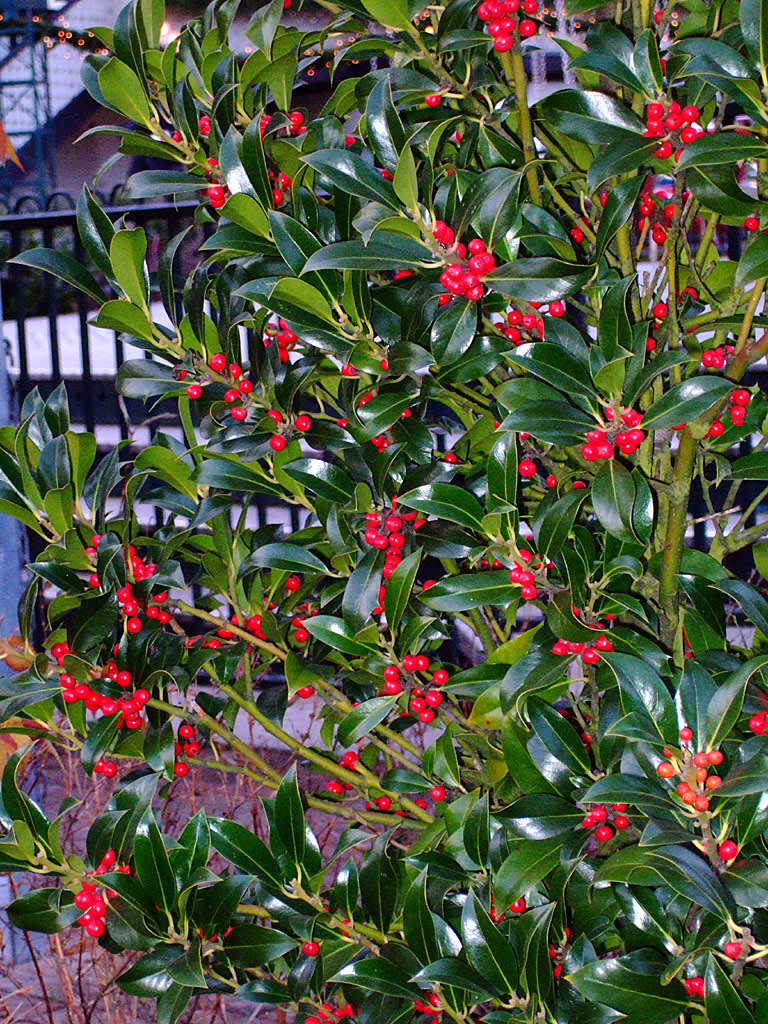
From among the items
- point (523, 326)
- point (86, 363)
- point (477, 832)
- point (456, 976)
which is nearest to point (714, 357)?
point (523, 326)

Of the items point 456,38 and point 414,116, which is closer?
point 456,38

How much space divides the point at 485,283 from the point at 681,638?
0.38m

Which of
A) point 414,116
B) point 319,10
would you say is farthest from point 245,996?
point 319,10

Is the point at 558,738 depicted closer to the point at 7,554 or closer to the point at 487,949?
the point at 487,949

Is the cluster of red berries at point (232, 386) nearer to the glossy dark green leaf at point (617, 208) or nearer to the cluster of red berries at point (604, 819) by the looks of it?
the glossy dark green leaf at point (617, 208)

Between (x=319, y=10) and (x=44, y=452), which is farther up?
(x=319, y=10)

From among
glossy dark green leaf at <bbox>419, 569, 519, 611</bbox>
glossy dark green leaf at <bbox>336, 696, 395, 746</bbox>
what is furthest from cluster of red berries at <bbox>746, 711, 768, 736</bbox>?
glossy dark green leaf at <bbox>336, 696, 395, 746</bbox>

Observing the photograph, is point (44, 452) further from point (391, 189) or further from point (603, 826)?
point (603, 826)

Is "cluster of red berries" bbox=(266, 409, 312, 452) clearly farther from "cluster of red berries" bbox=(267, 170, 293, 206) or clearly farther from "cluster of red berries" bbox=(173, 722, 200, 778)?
"cluster of red berries" bbox=(173, 722, 200, 778)

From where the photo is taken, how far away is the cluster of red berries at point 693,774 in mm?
702

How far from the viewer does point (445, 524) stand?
925 millimetres

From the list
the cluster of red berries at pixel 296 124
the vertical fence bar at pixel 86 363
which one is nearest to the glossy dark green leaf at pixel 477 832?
the cluster of red berries at pixel 296 124

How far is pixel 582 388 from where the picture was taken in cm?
79

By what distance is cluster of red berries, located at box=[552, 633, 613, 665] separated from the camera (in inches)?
→ 32.7
